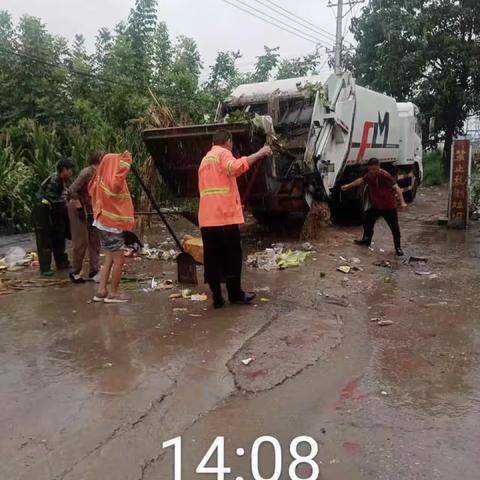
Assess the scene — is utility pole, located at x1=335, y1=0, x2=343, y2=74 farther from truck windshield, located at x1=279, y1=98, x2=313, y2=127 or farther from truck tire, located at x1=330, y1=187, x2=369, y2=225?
truck windshield, located at x1=279, y1=98, x2=313, y2=127

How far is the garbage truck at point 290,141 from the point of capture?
7363 millimetres

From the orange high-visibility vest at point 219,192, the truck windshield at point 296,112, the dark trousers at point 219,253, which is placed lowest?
the dark trousers at point 219,253

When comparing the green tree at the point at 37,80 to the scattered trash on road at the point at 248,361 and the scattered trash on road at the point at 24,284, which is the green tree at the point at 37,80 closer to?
the scattered trash on road at the point at 24,284

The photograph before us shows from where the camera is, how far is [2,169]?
9844 mm

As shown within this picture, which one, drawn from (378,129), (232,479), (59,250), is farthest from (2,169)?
(232,479)

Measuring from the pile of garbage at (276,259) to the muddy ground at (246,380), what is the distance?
0.70 meters

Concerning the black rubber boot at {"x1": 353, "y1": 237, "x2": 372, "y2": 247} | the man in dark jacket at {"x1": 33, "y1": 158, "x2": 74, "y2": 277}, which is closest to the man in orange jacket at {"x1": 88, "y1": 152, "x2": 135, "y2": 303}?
the man in dark jacket at {"x1": 33, "y1": 158, "x2": 74, "y2": 277}

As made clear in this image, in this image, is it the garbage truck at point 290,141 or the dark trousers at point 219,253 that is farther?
the garbage truck at point 290,141

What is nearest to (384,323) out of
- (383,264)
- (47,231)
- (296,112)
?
(383,264)

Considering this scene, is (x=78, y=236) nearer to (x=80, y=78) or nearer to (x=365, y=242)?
(x=365, y=242)

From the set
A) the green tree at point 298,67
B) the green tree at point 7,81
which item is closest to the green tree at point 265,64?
the green tree at point 298,67

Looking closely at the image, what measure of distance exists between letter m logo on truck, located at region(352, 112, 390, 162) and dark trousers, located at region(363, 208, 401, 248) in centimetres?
182

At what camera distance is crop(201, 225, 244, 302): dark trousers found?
5066 millimetres
